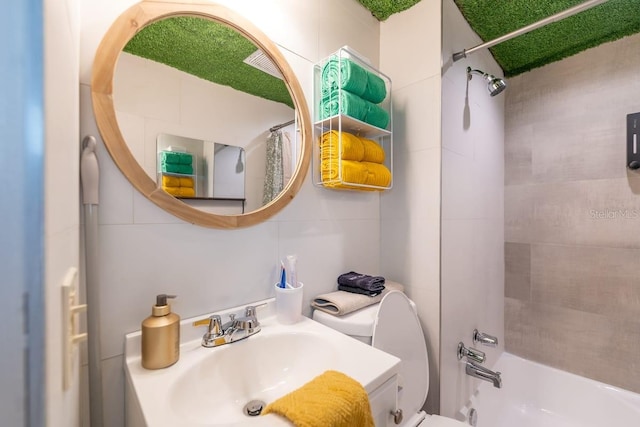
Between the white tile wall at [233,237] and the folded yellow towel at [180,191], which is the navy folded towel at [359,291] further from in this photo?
the folded yellow towel at [180,191]

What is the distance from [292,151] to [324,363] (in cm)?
71

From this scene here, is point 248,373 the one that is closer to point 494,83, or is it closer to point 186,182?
point 186,182

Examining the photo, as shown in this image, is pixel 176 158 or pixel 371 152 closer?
pixel 176 158

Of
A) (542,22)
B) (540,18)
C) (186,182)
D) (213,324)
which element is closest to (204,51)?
(186,182)

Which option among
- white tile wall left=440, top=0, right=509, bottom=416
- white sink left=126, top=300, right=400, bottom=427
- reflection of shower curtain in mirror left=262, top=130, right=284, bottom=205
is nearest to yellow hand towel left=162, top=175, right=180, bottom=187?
reflection of shower curtain in mirror left=262, top=130, right=284, bottom=205

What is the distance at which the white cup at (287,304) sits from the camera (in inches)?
34.4

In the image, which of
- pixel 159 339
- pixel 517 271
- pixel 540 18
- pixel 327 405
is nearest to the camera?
pixel 327 405

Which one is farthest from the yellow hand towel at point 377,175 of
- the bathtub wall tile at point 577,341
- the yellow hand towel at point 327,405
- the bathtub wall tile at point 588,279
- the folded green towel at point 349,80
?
the bathtub wall tile at point 577,341

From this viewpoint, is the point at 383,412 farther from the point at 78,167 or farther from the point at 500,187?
the point at 500,187

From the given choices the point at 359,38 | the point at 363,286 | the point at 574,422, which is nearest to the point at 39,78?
the point at 363,286

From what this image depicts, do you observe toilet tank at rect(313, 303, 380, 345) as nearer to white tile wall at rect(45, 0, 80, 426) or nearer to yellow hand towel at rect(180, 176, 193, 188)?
yellow hand towel at rect(180, 176, 193, 188)

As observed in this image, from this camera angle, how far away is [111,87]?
653 millimetres

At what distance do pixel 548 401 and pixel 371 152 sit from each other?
185 centimetres

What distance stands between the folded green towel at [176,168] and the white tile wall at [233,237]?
0.32ft
